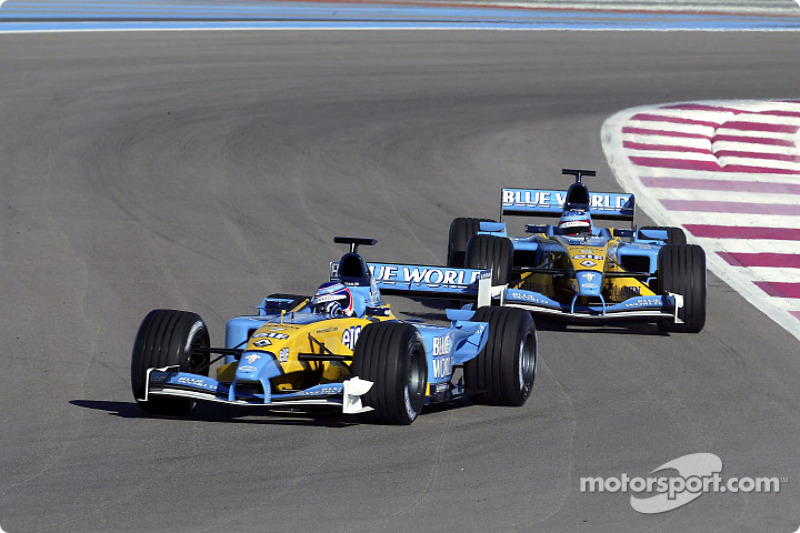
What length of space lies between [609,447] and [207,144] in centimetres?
A: 1598

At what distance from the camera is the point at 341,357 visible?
34.6ft

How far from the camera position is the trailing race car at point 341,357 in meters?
10.3

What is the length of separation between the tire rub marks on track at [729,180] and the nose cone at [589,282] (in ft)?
7.07

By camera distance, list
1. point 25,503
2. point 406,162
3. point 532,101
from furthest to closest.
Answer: point 532,101
point 406,162
point 25,503

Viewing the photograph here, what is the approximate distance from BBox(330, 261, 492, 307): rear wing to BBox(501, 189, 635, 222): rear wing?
4662mm

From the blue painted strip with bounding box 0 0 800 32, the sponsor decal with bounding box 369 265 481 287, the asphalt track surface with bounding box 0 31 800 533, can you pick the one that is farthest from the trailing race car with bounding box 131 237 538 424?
the blue painted strip with bounding box 0 0 800 32

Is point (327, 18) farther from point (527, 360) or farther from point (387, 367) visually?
point (387, 367)

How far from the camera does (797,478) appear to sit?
941 cm

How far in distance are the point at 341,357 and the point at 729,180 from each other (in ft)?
48.4

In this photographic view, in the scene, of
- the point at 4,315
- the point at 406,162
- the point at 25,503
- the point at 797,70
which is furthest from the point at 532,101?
the point at 25,503

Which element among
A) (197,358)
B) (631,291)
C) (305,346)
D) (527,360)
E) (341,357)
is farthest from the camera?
(631,291)

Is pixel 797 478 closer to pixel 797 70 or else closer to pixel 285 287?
pixel 285 287

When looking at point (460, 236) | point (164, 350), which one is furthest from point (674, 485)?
point (460, 236)

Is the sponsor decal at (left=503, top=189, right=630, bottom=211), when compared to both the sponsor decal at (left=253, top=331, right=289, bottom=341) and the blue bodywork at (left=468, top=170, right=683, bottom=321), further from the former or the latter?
the sponsor decal at (left=253, top=331, right=289, bottom=341)
